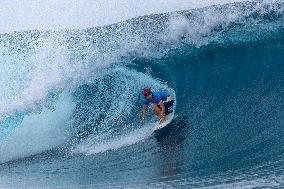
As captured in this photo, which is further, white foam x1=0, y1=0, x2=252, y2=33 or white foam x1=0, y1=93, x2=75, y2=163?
white foam x1=0, y1=0, x2=252, y2=33

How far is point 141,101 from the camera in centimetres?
1034

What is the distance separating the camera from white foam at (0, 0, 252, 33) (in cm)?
1395

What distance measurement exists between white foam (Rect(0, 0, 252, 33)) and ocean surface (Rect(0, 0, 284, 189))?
0.92 feet

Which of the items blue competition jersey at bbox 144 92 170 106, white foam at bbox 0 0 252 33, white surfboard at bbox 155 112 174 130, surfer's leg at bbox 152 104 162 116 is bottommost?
white surfboard at bbox 155 112 174 130

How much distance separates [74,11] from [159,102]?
6.85 meters

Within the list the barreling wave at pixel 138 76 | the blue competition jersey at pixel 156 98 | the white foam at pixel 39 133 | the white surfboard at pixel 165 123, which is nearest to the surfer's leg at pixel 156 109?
the blue competition jersey at pixel 156 98

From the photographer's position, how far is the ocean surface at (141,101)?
787 centimetres

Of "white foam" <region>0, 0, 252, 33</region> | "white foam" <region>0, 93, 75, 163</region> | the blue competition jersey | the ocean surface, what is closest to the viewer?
the ocean surface

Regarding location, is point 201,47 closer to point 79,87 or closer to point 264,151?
point 79,87

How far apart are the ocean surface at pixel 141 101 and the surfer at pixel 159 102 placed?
→ 29cm

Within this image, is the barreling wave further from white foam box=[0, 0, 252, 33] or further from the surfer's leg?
the surfer's leg

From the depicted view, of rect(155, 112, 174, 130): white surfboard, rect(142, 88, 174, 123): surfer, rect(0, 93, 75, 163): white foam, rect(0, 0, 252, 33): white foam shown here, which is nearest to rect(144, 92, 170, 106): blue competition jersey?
rect(142, 88, 174, 123): surfer

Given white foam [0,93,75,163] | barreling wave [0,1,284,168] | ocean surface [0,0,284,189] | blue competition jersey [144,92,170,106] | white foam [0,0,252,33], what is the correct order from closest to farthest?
ocean surface [0,0,284,189] < white foam [0,93,75,163] < blue competition jersey [144,92,170,106] < barreling wave [0,1,284,168] < white foam [0,0,252,33]

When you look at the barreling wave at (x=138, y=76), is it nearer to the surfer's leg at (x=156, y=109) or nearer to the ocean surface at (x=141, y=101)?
the ocean surface at (x=141, y=101)
